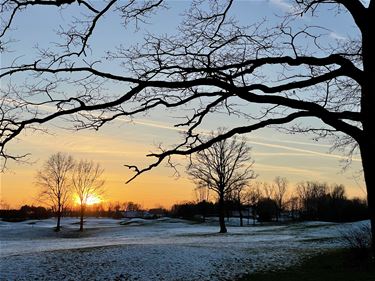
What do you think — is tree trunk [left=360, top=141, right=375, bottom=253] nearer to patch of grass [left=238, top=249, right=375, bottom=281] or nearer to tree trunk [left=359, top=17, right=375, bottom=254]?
tree trunk [left=359, top=17, right=375, bottom=254]

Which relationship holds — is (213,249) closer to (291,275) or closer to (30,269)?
(291,275)

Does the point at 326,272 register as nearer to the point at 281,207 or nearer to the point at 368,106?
the point at 368,106

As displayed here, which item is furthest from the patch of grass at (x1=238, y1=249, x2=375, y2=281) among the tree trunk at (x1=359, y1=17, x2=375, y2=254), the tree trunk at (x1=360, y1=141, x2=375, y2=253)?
the tree trunk at (x1=359, y1=17, x2=375, y2=254)

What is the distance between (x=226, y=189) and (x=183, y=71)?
34978 millimetres

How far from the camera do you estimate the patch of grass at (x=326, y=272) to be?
15383 millimetres

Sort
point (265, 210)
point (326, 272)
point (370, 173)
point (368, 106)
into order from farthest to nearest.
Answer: point (265, 210)
point (326, 272)
point (370, 173)
point (368, 106)

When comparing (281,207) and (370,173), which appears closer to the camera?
(370,173)

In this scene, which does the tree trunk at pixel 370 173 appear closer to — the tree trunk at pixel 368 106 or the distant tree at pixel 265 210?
the tree trunk at pixel 368 106

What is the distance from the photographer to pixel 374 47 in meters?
7.80

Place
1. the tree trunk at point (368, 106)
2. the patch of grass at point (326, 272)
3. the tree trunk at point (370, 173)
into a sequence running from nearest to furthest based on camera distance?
1. the tree trunk at point (368, 106)
2. the tree trunk at point (370, 173)
3. the patch of grass at point (326, 272)

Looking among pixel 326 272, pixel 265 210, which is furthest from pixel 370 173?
pixel 265 210

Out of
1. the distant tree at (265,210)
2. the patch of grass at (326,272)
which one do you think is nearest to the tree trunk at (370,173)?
the patch of grass at (326,272)

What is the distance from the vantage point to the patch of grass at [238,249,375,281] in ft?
50.5

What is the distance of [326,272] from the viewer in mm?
16844
